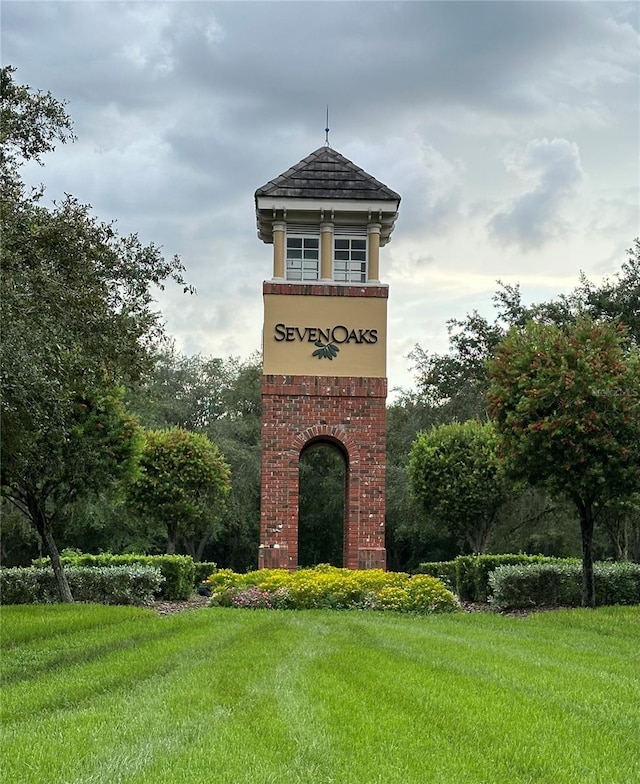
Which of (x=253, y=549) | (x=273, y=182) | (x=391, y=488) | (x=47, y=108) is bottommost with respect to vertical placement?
(x=253, y=549)

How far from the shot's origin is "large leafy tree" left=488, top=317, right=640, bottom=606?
14.4 meters

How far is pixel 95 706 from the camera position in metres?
6.63

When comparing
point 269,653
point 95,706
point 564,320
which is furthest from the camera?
point 564,320

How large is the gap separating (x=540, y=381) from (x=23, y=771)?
37.1 ft

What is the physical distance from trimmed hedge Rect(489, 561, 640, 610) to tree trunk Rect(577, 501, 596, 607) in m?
0.57

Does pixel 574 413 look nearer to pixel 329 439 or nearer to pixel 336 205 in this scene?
pixel 329 439

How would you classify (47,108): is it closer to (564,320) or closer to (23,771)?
(23,771)

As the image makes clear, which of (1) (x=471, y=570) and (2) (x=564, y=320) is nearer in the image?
(1) (x=471, y=570)

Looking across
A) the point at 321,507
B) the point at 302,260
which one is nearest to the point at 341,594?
the point at 302,260

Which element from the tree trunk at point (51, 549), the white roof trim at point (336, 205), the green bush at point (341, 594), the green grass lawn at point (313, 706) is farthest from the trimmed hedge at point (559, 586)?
the white roof trim at point (336, 205)

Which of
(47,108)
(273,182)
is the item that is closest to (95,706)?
(47,108)

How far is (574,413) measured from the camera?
14.4 m

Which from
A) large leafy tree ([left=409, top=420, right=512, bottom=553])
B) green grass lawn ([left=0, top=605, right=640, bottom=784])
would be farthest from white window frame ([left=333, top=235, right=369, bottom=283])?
green grass lawn ([left=0, top=605, right=640, bottom=784])

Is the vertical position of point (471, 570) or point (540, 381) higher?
point (540, 381)
